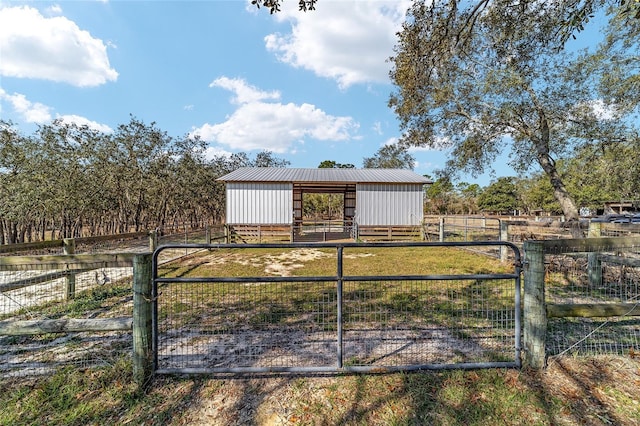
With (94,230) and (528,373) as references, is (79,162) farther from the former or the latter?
(528,373)

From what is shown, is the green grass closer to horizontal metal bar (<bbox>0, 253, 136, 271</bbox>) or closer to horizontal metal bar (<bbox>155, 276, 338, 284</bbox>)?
horizontal metal bar (<bbox>155, 276, 338, 284</bbox>)

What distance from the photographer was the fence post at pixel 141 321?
2260 mm

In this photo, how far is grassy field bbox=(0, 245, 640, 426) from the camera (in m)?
1.91

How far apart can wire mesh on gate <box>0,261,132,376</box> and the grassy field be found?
0.92 feet

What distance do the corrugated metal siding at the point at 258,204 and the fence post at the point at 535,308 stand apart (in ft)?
38.3


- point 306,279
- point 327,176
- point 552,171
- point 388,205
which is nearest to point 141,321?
point 306,279

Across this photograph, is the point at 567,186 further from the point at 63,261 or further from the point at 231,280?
the point at 63,261

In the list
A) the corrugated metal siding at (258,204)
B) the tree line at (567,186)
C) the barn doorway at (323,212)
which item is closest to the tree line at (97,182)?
the corrugated metal siding at (258,204)

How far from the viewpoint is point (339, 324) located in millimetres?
2404

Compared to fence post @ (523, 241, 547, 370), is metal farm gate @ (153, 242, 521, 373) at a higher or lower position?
lower

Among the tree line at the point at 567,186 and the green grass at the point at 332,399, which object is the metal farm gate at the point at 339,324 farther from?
the tree line at the point at 567,186

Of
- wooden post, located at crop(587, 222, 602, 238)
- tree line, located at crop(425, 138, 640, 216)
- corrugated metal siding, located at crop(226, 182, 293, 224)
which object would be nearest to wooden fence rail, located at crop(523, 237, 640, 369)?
wooden post, located at crop(587, 222, 602, 238)

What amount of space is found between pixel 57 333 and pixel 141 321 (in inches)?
67.3

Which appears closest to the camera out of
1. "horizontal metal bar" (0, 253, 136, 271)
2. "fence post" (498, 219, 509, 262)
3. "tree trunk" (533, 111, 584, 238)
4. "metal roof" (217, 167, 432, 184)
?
"horizontal metal bar" (0, 253, 136, 271)
